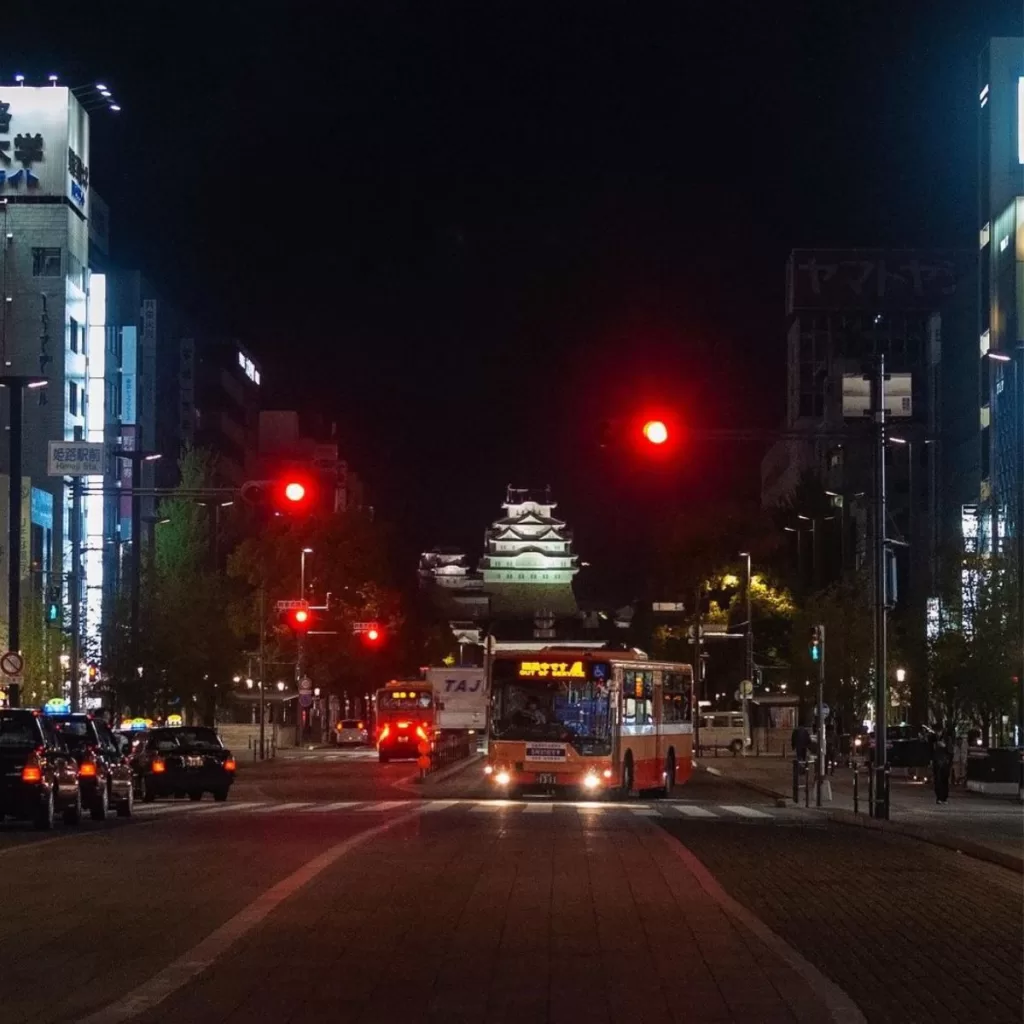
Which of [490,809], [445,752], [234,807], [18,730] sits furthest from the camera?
[445,752]

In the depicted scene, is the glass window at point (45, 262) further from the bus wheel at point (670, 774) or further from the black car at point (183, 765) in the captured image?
the bus wheel at point (670, 774)

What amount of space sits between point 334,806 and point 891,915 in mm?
20863

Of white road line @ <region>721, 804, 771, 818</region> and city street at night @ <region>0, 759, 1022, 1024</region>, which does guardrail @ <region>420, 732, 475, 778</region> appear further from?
city street at night @ <region>0, 759, 1022, 1024</region>

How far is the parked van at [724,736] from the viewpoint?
81.9 metres

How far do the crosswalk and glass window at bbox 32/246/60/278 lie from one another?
45.7m

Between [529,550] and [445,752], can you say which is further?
[529,550]

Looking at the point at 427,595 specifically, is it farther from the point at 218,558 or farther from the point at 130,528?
the point at 130,528

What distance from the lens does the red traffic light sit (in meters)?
22.1

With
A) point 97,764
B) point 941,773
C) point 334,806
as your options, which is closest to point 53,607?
point 334,806

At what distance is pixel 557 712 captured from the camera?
40.1 meters

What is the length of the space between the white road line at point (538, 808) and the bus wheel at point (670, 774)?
7004 mm

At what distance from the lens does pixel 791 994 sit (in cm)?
1145

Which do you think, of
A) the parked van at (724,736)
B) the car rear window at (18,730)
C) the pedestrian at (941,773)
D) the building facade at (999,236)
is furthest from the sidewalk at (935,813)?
the building facade at (999,236)

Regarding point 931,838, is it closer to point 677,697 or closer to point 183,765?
point 183,765
